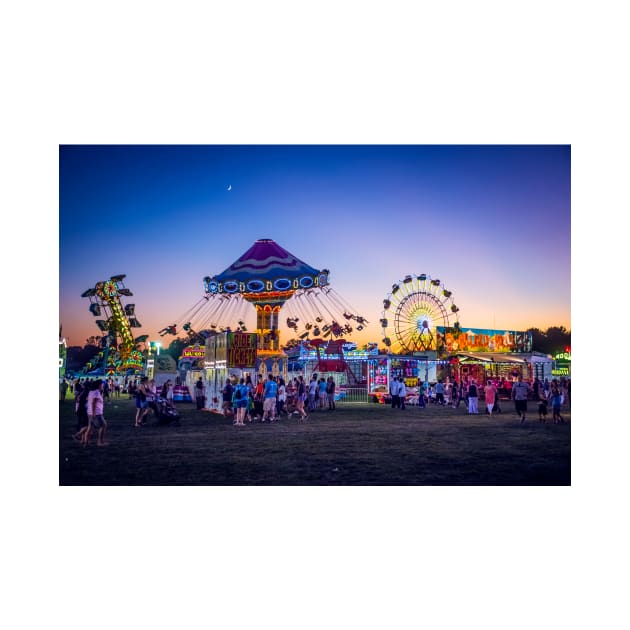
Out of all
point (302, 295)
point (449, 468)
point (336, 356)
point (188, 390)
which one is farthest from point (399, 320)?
point (449, 468)

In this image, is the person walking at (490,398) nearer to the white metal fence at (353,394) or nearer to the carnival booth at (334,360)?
the white metal fence at (353,394)

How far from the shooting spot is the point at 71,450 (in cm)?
1129

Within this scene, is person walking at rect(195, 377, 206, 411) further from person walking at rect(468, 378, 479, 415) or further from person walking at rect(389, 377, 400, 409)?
person walking at rect(468, 378, 479, 415)

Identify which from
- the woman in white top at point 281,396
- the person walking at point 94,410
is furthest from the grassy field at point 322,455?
the woman in white top at point 281,396

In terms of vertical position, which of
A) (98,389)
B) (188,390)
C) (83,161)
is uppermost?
(83,161)

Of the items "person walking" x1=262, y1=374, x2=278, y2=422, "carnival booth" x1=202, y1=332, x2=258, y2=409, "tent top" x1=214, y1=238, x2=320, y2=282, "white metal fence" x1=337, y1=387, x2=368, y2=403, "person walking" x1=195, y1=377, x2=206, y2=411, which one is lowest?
"white metal fence" x1=337, y1=387, x2=368, y2=403

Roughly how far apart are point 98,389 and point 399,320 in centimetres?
1854

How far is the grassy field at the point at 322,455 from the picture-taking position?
33.0 feet

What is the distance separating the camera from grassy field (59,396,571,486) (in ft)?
33.0

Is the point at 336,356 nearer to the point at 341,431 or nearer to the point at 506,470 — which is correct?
the point at 341,431

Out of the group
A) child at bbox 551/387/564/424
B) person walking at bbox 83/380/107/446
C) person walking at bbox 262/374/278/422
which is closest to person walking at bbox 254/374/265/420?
person walking at bbox 262/374/278/422

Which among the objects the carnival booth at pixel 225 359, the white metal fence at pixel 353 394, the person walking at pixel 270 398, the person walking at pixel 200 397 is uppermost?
the carnival booth at pixel 225 359

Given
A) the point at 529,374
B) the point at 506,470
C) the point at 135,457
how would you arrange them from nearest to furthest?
the point at 506,470, the point at 135,457, the point at 529,374

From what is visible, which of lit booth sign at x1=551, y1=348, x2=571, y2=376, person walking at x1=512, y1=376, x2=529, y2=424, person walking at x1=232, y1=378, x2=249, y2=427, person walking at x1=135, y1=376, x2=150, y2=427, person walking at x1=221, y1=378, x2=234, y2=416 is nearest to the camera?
person walking at x1=135, y1=376, x2=150, y2=427
